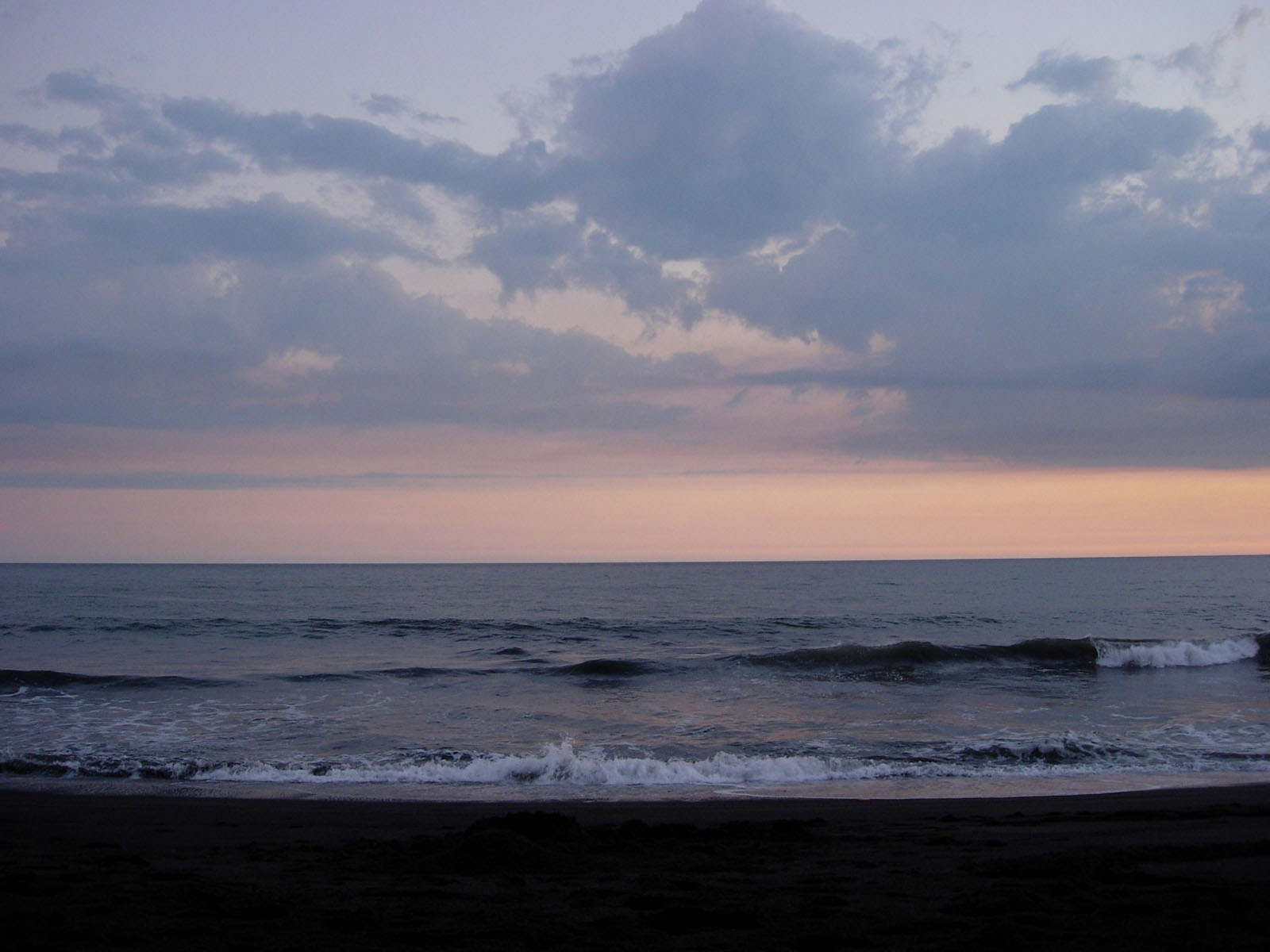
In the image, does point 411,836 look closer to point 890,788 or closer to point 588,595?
point 890,788

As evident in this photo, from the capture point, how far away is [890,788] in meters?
11.7

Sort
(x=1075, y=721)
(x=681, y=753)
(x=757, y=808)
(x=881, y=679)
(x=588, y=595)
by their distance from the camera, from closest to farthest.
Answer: (x=757, y=808) → (x=681, y=753) → (x=1075, y=721) → (x=881, y=679) → (x=588, y=595)

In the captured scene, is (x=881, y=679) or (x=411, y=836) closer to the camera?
(x=411, y=836)

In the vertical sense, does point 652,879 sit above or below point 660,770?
above

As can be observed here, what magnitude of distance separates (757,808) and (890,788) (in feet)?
8.18

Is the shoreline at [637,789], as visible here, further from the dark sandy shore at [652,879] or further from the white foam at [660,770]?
the dark sandy shore at [652,879]

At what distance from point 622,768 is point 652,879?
6.76 m

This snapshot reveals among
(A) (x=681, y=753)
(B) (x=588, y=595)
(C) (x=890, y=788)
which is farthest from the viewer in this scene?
(B) (x=588, y=595)

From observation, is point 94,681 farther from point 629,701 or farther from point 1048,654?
point 1048,654

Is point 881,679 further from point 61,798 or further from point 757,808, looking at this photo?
point 61,798

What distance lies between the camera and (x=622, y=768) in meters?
12.8

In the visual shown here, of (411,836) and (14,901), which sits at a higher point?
(14,901)

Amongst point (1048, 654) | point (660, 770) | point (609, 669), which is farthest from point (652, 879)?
point (1048, 654)

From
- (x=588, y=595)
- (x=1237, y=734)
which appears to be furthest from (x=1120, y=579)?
(x=1237, y=734)
